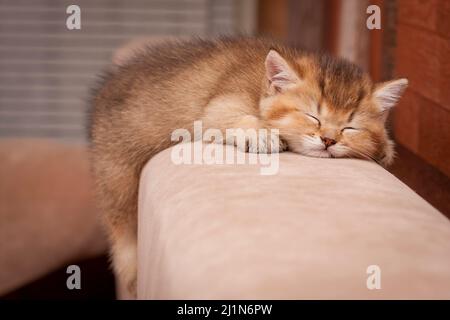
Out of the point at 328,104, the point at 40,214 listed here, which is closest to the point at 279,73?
the point at 328,104

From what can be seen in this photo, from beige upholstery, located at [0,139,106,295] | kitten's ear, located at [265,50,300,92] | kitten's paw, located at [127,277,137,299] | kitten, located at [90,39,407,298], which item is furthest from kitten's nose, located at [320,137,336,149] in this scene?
beige upholstery, located at [0,139,106,295]

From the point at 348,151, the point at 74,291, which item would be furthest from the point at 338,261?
the point at 74,291

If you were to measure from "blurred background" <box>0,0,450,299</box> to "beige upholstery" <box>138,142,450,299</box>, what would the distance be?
52 cm

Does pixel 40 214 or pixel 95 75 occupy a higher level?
pixel 95 75

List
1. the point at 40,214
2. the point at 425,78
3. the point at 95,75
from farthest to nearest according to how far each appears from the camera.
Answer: the point at 95,75
the point at 40,214
the point at 425,78

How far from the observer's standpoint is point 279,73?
4.66 feet

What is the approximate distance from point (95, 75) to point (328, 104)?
1.85 meters

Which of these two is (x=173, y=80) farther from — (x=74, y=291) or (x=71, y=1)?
(x=71, y=1)

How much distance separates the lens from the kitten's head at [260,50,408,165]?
1.37 meters

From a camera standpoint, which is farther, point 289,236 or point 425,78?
point 425,78

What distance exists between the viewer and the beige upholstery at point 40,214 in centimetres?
245
